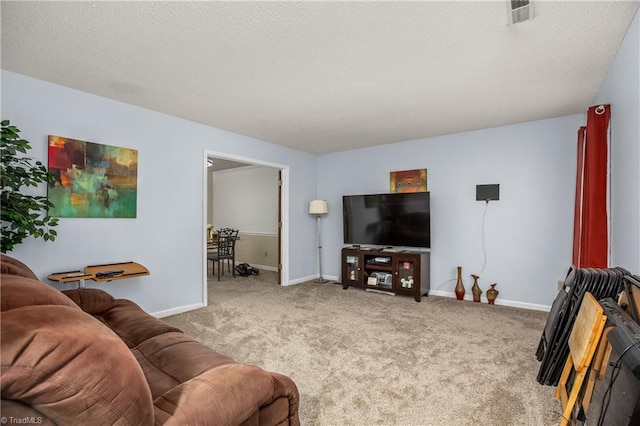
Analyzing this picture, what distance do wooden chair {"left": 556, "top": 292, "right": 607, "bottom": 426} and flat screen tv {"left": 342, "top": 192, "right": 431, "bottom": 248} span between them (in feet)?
8.95

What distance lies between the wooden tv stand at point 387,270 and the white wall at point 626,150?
7.30 feet

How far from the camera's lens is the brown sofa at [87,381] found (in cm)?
68

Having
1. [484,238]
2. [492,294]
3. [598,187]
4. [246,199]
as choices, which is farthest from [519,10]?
[246,199]

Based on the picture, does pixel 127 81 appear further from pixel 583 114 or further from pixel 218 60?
pixel 583 114

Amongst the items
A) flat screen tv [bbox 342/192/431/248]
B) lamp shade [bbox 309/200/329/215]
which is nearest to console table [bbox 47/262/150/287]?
lamp shade [bbox 309/200/329/215]

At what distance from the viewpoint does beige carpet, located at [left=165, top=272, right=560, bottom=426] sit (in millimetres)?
1952

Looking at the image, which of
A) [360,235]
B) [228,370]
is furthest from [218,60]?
[360,235]

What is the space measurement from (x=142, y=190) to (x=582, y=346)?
3.92 m

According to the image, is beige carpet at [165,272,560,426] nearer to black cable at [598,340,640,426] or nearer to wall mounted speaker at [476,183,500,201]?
black cable at [598,340,640,426]

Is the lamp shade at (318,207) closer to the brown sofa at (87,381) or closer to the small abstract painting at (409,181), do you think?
the small abstract painting at (409,181)

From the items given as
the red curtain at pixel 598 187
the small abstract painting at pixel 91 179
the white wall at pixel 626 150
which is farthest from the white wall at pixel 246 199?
the white wall at pixel 626 150

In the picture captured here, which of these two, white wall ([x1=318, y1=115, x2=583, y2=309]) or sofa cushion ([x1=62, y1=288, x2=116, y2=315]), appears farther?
white wall ([x1=318, y1=115, x2=583, y2=309])

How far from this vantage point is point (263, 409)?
49.1 inches

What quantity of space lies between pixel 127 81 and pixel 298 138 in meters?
2.44
